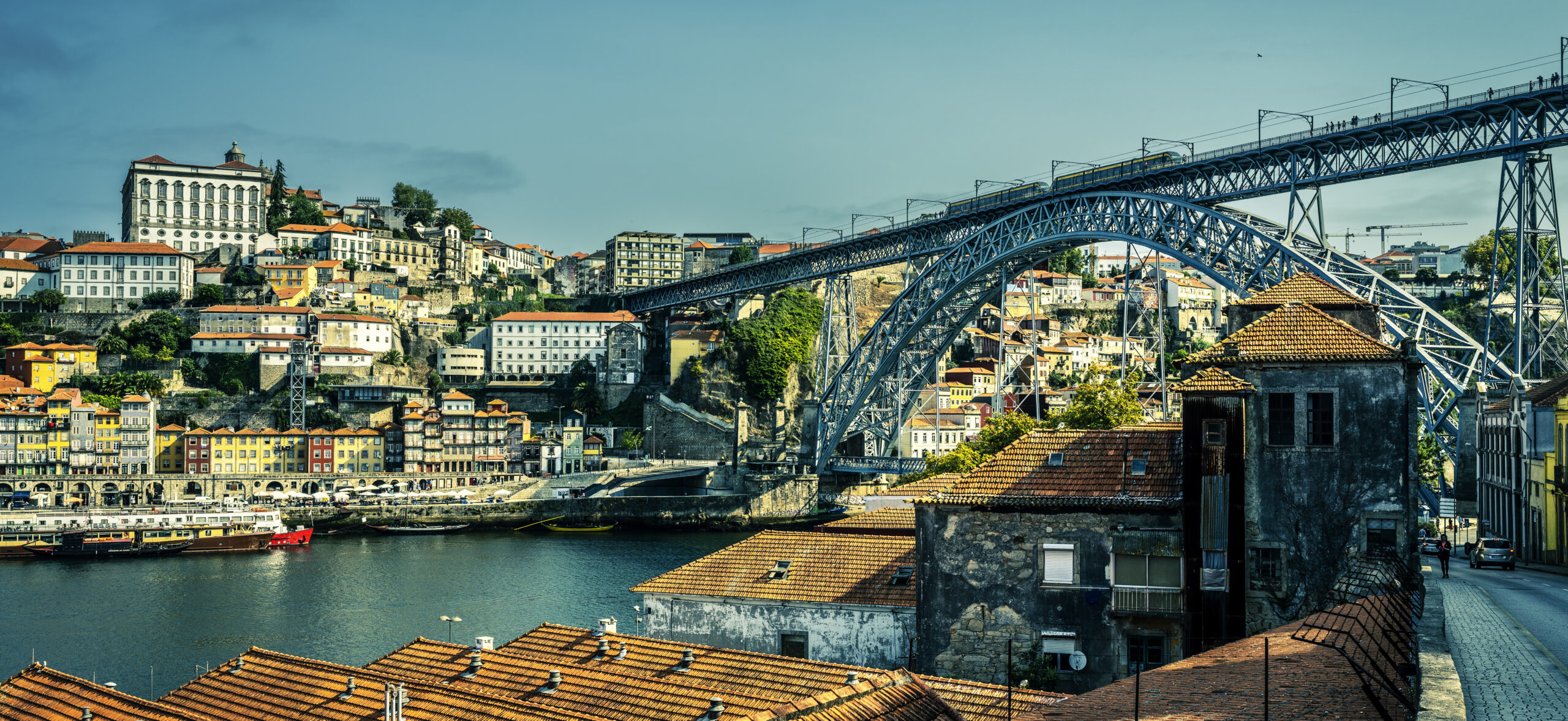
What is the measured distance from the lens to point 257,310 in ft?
303

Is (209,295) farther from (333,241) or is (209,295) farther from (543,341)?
(543,341)

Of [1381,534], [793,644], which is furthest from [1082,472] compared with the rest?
[793,644]

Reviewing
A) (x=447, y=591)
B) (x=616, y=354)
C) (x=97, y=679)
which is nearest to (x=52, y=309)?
(x=616, y=354)

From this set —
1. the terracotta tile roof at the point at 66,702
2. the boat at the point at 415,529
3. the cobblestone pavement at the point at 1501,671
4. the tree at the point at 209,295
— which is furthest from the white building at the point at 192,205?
the cobblestone pavement at the point at 1501,671

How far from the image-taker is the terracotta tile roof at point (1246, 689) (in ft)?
26.8

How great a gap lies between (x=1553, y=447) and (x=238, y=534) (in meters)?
53.5

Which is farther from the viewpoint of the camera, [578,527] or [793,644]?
[578,527]

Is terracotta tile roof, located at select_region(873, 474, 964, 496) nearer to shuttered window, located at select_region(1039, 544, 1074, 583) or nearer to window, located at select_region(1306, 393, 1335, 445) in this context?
shuttered window, located at select_region(1039, 544, 1074, 583)

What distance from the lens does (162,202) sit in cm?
10994

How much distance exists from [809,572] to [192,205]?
348 ft

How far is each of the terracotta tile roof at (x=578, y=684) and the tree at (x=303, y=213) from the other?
10336 centimetres

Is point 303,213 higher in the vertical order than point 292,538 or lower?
higher

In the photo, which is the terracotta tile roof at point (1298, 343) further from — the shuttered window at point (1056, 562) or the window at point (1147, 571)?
the shuttered window at point (1056, 562)

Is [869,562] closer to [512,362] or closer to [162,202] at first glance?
[512,362]
